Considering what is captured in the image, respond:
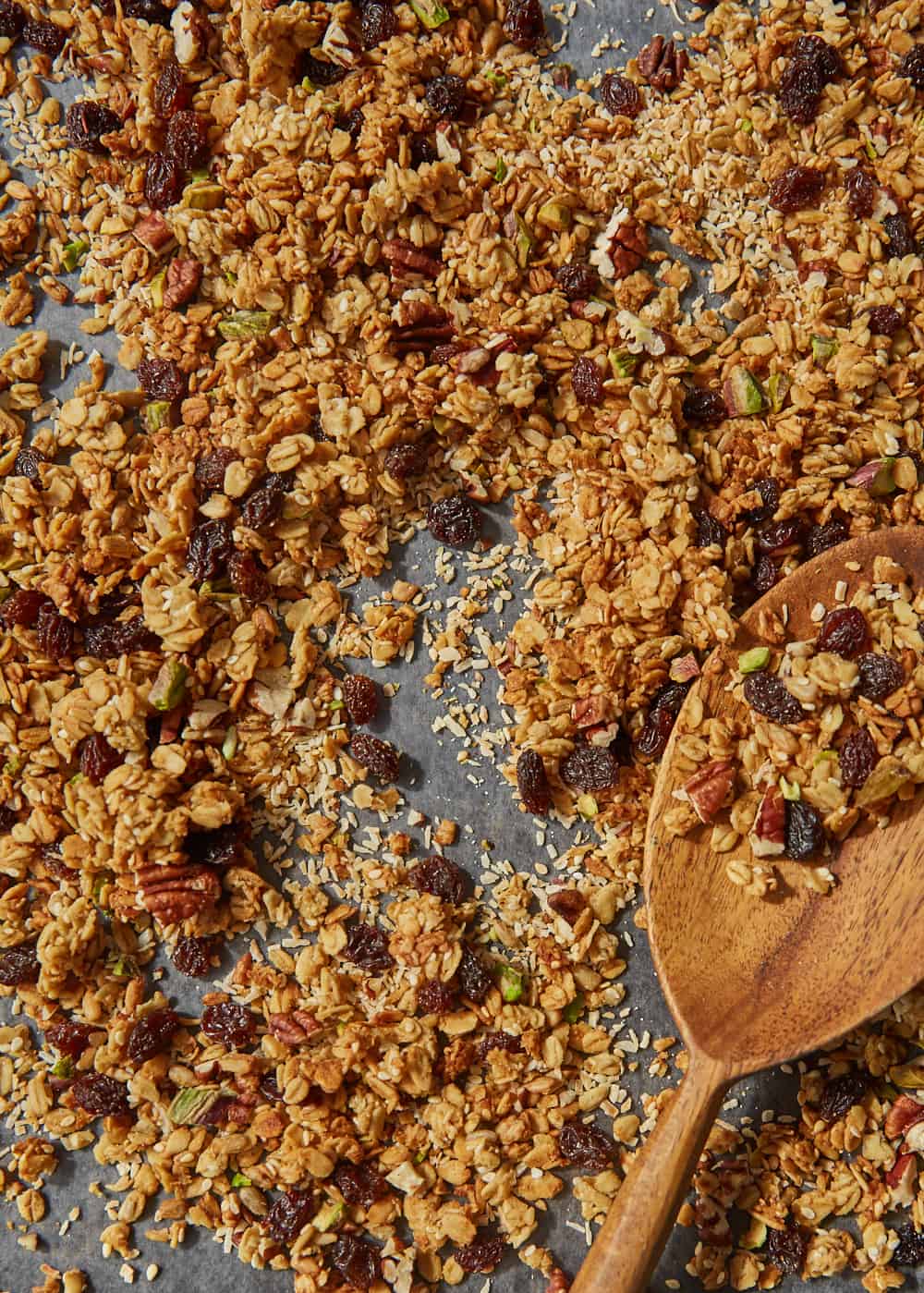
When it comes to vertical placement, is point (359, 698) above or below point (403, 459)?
below

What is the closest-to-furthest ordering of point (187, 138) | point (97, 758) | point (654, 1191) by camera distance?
point (654, 1191)
point (97, 758)
point (187, 138)

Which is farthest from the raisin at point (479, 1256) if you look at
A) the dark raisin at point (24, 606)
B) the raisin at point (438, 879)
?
the dark raisin at point (24, 606)

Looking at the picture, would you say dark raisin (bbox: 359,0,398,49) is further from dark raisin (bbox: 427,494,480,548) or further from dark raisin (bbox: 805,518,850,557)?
dark raisin (bbox: 805,518,850,557)

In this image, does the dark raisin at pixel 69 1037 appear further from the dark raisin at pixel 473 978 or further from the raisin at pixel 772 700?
the raisin at pixel 772 700

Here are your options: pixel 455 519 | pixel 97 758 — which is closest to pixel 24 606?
pixel 97 758

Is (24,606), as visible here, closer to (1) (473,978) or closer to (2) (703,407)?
(1) (473,978)

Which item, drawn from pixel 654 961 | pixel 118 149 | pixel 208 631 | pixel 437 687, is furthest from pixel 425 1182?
pixel 118 149

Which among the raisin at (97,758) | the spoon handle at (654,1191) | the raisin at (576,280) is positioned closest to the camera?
the spoon handle at (654,1191)

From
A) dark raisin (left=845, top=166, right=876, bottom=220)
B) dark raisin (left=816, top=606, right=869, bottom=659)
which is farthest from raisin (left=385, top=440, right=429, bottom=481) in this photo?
dark raisin (left=845, top=166, right=876, bottom=220)
